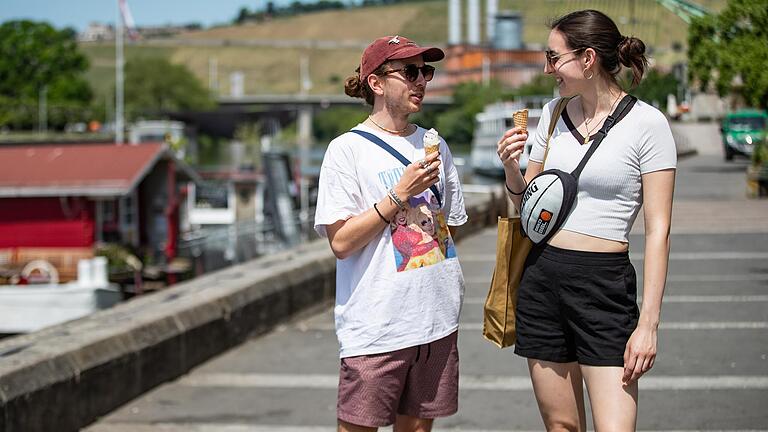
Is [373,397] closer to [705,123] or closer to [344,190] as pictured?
[344,190]

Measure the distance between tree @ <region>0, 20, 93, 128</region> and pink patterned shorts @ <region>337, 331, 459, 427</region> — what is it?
135399 mm

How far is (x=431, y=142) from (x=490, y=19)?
526 feet

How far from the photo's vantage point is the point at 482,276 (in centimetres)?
1275

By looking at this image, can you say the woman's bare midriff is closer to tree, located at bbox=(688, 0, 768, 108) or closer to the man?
the man

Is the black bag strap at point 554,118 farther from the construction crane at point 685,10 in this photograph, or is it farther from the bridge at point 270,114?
the bridge at point 270,114

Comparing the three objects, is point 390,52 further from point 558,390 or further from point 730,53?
point 730,53

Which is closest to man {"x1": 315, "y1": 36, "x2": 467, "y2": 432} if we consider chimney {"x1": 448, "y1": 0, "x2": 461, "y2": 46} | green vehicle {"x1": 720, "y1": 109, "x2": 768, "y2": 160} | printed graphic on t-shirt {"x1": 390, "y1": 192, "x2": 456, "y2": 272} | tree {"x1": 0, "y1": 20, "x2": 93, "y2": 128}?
printed graphic on t-shirt {"x1": 390, "y1": 192, "x2": 456, "y2": 272}

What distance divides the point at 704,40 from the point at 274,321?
22.9m

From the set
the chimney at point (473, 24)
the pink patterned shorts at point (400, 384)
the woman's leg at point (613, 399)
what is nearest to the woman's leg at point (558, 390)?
the woman's leg at point (613, 399)

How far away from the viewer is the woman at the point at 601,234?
379cm

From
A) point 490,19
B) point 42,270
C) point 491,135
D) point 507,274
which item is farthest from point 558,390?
point 490,19

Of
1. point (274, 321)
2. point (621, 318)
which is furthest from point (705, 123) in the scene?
point (621, 318)

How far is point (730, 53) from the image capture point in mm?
27734

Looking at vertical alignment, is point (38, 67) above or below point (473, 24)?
below
